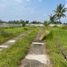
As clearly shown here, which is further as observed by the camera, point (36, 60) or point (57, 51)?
point (57, 51)

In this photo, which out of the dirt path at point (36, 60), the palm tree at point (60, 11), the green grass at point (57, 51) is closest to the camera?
the dirt path at point (36, 60)

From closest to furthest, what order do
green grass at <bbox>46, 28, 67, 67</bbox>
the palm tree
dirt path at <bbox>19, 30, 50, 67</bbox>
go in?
dirt path at <bbox>19, 30, 50, 67</bbox> → green grass at <bbox>46, 28, 67, 67</bbox> → the palm tree

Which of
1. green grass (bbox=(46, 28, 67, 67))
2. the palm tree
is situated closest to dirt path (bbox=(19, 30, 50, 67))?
green grass (bbox=(46, 28, 67, 67))

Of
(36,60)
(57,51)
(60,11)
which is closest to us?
(36,60)

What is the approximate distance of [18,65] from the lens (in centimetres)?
1100

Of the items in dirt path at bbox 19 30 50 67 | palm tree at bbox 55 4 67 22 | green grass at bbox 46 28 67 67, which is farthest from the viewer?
palm tree at bbox 55 4 67 22

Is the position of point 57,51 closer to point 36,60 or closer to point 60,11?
point 36,60

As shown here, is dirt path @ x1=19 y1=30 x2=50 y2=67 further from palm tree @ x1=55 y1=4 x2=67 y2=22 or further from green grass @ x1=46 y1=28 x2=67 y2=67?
palm tree @ x1=55 y1=4 x2=67 y2=22

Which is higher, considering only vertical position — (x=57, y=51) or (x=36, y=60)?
(x=36, y=60)

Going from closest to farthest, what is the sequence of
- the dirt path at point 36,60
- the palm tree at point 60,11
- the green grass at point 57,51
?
the dirt path at point 36,60
the green grass at point 57,51
the palm tree at point 60,11

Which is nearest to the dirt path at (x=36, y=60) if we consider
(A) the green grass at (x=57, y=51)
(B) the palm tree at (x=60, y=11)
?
(A) the green grass at (x=57, y=51)

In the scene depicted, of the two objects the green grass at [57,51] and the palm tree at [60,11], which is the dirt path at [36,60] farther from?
the palm tree at [60,11]

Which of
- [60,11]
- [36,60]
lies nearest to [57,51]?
[36,60]

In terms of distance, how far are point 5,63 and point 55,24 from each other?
9051 cm
